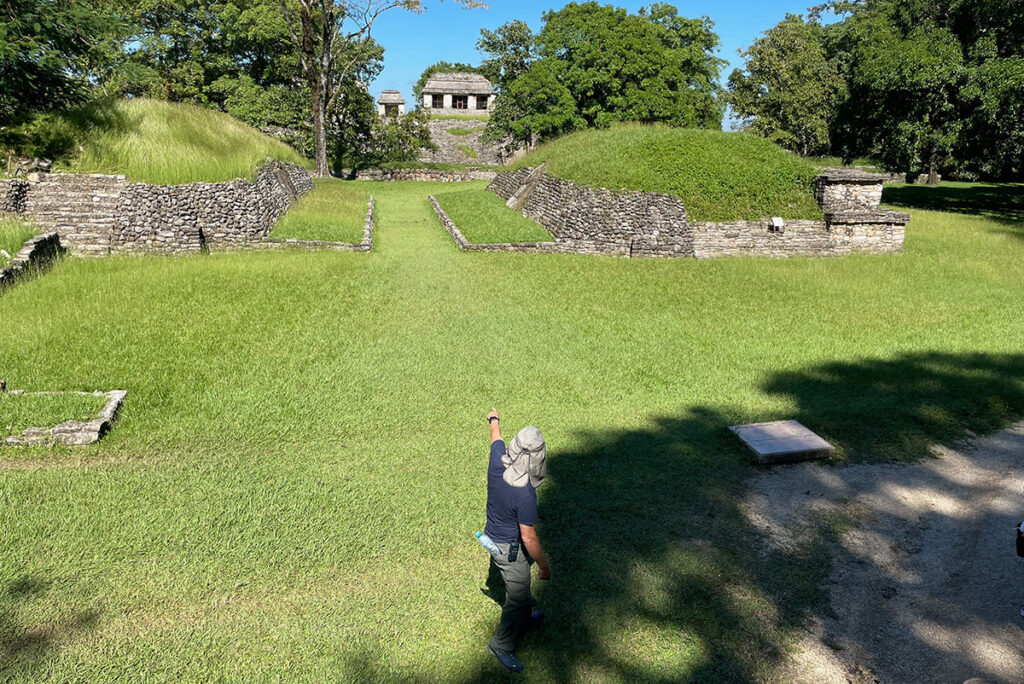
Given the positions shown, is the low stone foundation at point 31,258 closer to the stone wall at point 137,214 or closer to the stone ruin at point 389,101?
the stone wall at point 137,214

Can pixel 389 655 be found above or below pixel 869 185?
below

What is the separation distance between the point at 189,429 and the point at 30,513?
1922mm

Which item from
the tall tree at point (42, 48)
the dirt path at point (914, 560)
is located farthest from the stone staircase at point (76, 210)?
the dirt path at point (914, 560)

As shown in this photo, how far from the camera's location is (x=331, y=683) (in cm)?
422

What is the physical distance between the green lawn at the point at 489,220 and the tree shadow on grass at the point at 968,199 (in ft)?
62.1

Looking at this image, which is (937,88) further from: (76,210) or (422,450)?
(76,210)

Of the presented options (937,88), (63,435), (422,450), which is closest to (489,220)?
(422,450)

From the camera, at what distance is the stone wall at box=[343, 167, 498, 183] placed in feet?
128

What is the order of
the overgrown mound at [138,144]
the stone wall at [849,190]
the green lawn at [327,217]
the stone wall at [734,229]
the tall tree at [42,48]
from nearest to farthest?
the tall tree at [42,48]
the overgrown mound at [138,144]
the green lawn at [327,217]
the stone wall at [734,229]
the stone wall at [849,190]

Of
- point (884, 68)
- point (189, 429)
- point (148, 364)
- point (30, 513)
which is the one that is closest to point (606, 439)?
point (189, 429)

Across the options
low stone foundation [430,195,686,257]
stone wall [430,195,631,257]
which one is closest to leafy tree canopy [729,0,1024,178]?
low stone foundation [430,195,686,257]

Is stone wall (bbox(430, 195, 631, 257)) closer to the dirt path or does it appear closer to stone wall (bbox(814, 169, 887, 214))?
stone wall (bbox(814, 169, 887, 214))

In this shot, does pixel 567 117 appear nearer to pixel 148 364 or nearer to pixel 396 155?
pixel 396 155

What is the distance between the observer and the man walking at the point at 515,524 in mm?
4117
